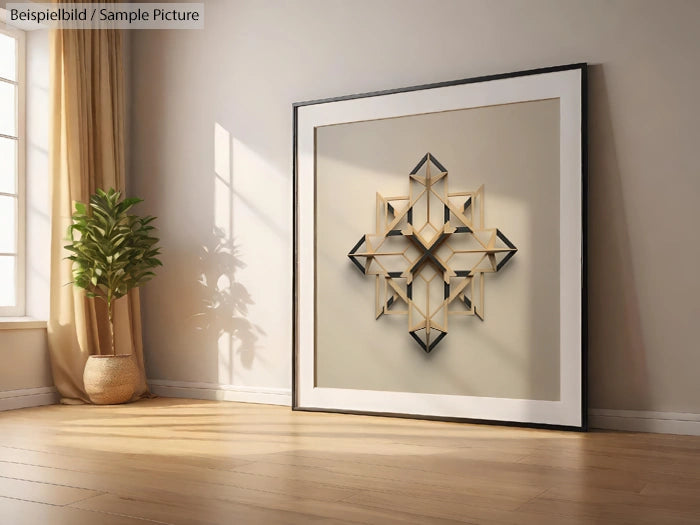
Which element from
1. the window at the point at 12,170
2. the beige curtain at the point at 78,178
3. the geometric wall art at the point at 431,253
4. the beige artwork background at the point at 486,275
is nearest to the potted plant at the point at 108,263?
the beige curtain at the point at 78,178

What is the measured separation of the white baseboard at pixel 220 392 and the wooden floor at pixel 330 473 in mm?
516

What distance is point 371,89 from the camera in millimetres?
4066

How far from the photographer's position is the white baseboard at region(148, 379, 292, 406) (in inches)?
169

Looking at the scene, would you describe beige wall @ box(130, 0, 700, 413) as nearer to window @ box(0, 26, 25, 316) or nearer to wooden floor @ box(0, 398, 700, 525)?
wooden floor @ box(0, 398, 700, 525)

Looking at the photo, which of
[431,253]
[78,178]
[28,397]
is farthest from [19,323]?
[431,253]

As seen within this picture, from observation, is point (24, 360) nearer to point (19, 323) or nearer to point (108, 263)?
point (19, 323)

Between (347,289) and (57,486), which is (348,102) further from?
(57,486)

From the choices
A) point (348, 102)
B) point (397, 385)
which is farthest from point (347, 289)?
point (348, 102)

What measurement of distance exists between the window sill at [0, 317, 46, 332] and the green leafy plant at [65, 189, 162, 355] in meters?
0.33

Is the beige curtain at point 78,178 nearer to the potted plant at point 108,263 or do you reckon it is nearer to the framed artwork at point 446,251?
the potted plant at point 108,263

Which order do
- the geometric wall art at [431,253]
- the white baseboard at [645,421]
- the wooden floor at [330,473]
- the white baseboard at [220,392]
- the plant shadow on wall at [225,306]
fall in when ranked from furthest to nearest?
the plant shadow on wall at [225,306] → the white baseboard at [220,392] → the geometric wall art at [431,253] → the white baseboard at [645,421] → the wooden floor at [330,473]

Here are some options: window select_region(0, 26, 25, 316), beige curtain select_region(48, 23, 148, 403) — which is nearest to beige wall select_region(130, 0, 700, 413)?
beige curtain select_region(48, 23, 148, 403)

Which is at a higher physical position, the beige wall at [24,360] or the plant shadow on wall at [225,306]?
the plant shadow on wall at [225,306]

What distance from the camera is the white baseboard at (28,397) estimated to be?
4.13 meters
